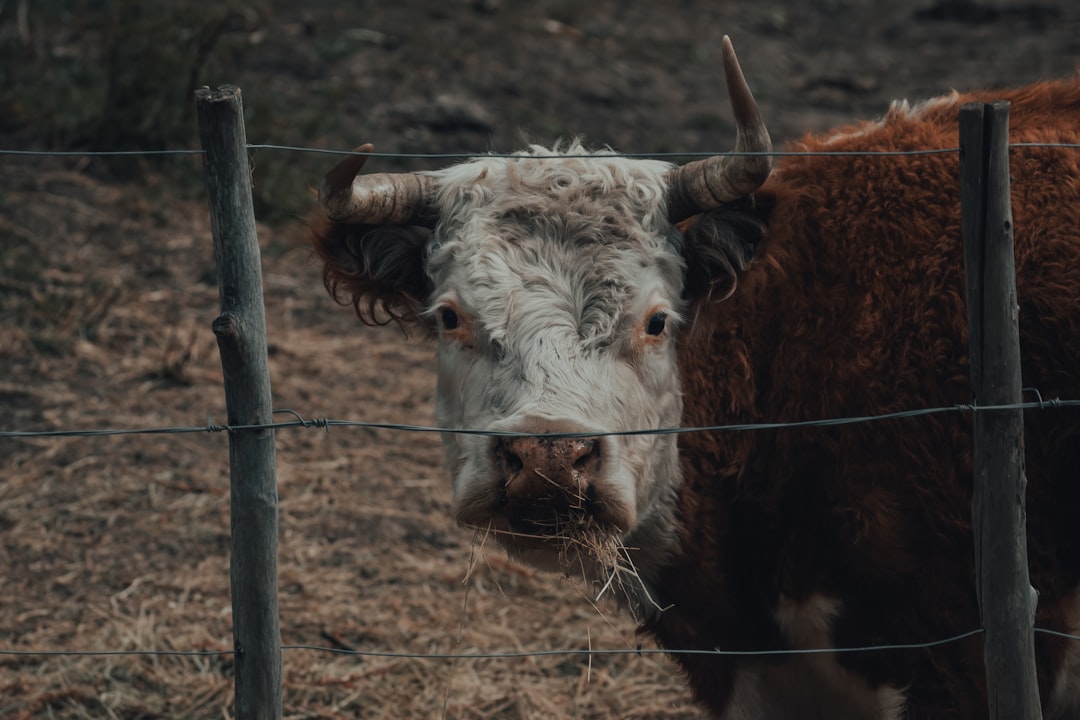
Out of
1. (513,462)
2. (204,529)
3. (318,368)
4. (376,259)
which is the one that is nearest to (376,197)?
(376,259)

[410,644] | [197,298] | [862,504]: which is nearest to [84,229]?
[197,298]

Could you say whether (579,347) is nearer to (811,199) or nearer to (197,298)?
(811,199)

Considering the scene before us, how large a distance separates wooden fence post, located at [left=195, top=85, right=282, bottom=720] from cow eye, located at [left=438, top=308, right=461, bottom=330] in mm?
947

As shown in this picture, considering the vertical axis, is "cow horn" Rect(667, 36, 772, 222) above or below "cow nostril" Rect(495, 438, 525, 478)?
above

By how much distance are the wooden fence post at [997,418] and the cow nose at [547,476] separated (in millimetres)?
987

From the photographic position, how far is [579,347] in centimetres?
362

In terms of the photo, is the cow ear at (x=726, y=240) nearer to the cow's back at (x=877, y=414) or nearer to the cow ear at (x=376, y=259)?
the cow's back at (x=877, y=414)

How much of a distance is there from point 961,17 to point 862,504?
509 inches

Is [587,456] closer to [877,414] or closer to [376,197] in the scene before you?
[877,414]

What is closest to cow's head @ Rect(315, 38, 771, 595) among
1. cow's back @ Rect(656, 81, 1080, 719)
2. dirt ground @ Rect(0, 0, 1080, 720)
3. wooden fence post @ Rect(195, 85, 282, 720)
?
cow's back @ Rect(656, 81, 1080, 719)

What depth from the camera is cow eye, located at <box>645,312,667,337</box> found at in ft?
12.6

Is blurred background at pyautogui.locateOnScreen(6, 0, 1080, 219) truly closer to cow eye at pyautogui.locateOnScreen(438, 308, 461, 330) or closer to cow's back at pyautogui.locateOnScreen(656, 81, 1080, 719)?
cow's back at pyautogui.locateOnScreen(656, 81, 1080, 719)

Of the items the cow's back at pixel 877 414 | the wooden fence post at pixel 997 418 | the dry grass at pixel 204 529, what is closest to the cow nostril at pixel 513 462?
the dry grass at pixel 204 529

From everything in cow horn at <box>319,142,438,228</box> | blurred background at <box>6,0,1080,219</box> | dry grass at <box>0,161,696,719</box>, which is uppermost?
blurred background at <box>6,0,1080,219</box>
